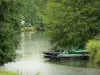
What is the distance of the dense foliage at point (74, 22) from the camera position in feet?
141

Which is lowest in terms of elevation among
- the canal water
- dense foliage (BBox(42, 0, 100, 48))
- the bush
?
the canal water

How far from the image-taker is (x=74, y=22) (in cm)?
4369

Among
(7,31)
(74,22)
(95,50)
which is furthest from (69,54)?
(7,31)

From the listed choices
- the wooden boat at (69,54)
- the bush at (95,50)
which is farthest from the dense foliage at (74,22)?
the bush at (95,50)

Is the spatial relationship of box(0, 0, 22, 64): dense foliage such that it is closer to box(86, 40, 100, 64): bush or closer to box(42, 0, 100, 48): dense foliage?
box(86, 40, 100, 64): bush

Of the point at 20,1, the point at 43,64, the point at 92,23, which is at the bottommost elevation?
the point at 43,64

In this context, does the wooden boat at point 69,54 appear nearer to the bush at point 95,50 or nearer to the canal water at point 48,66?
the canal water at point 48,66

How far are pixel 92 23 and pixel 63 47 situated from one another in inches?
214

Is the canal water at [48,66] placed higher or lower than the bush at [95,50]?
lower

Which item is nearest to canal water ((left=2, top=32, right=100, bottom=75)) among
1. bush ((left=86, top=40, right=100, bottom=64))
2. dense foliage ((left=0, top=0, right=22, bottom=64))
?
bush ((left=86, top=40, right=100, bottom=64))

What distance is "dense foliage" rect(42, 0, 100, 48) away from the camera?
42.8 metres

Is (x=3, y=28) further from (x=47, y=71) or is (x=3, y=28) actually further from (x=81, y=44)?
(x=81, y=44)

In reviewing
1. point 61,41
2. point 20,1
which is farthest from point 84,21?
point 20,1

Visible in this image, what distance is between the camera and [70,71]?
2909cm
